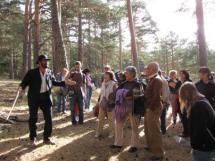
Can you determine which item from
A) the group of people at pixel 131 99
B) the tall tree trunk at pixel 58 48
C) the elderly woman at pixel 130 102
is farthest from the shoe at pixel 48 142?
the tall tree trunk at pixel 58 48

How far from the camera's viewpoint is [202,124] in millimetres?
4477

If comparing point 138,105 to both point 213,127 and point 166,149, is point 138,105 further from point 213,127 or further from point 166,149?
point 213,127

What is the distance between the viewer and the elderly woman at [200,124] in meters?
4.48

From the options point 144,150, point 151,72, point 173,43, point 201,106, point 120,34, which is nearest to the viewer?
point 201,106

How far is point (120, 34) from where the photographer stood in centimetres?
5009

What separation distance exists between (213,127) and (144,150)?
4.19 meters

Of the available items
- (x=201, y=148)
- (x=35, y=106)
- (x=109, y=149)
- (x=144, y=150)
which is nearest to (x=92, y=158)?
(x=109, y=149)

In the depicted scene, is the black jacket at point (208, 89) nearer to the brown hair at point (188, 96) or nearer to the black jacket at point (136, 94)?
the black jacket at point (136, 94)

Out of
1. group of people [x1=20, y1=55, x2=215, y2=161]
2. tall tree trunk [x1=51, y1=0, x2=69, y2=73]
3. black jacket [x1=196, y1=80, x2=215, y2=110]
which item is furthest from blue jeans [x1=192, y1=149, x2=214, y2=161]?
tall tree trunk [x1=51, y1=0, x2=69, y2=73]

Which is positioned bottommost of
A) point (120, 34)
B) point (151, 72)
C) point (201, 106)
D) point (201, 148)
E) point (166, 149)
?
point (166, 149)

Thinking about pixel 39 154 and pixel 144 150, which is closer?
pixel 39 154

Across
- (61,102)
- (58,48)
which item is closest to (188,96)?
(61,102)

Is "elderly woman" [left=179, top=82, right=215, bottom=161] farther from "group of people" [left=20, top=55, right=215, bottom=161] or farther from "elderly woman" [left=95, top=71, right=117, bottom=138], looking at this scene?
"elderly woman" [left=95, top=71, right=117, bottom=138]

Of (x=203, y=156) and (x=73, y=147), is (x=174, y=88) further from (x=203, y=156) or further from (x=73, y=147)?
(x=203, y=156)
